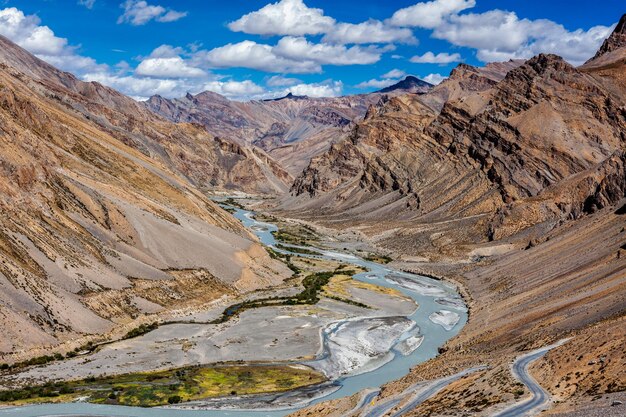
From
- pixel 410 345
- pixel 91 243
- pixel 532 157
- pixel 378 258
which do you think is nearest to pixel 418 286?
pixel 378 258

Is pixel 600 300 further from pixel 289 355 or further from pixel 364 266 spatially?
pixel 364 266

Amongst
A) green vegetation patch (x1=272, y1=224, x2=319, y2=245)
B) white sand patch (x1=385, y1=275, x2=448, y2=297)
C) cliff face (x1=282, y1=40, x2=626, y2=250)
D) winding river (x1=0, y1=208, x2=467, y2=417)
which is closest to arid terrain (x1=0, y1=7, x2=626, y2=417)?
white sand patch (x1=385, y1=275, x2=448, y2=297)

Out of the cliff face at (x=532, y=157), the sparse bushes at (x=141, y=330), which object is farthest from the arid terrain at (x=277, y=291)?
the cliff face at (x=532, y=157)

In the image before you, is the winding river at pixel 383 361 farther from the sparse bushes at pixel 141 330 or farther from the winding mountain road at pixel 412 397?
the sparse bushes at pixel 141 330

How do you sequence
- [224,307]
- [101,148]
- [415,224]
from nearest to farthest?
[224,307] < [101,148] < [415,224]

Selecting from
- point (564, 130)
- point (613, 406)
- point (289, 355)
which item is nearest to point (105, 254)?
point (289, 355)

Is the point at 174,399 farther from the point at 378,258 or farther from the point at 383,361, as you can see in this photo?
the point at 378,258
